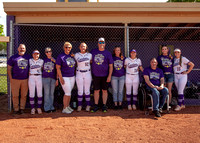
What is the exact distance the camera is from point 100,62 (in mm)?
4371

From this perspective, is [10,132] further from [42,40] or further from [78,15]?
[42,40]

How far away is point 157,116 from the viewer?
4152 millimetres

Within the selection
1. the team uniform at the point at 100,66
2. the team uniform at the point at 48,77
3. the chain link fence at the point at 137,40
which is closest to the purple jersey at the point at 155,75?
the team uniform at the point at 100,66

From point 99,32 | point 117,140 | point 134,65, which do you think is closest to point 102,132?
point 117,140

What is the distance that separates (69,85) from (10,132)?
5.26 ft

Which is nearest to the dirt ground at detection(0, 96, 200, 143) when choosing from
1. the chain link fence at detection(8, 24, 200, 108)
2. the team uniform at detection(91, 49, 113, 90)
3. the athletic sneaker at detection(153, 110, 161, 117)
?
the athletic sneaker at detection(153, 110, 161, 117)

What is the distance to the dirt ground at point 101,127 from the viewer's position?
2998 millimetres

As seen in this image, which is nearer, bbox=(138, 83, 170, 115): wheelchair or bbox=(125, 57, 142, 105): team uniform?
bbox=(138, 83, 170, 115): wheelchair

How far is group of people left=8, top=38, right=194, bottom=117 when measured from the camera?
422 centimetres

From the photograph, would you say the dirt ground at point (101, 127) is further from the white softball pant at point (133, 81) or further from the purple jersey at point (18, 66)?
the purple jersey at point (18, 66)

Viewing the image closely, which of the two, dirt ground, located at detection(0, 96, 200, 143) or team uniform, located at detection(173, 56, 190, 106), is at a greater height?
team uniform, located at detection(173, 56, 190, 106)

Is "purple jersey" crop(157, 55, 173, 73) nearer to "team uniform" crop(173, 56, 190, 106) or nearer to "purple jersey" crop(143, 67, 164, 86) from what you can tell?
"team uniform" crop(173, 56, 190, 106)

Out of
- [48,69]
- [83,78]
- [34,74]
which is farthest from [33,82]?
[83,78]

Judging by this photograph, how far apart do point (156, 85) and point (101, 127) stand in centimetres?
188
